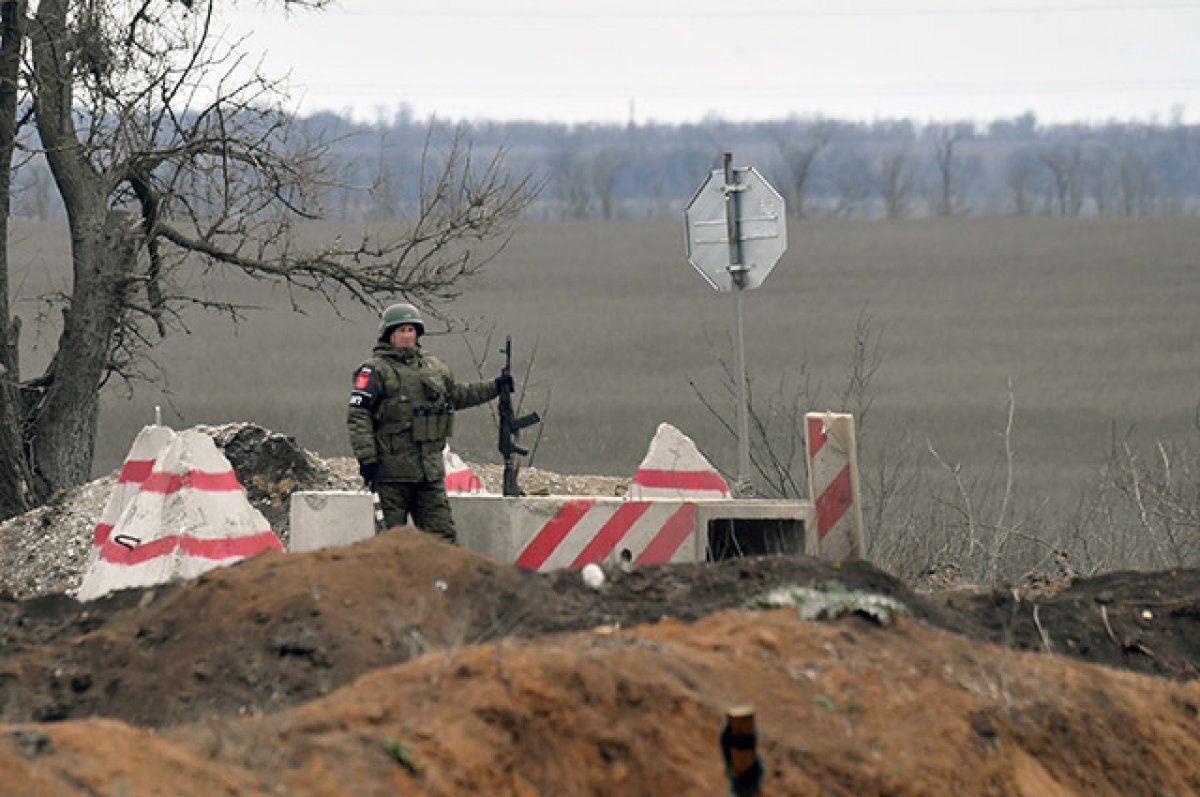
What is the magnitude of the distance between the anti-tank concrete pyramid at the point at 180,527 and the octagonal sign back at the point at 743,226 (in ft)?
13.6

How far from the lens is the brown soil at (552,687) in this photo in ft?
17.6

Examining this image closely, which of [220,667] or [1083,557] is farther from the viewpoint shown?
[1083,557]

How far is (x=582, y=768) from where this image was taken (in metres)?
5.78

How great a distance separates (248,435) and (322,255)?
1.76 meters

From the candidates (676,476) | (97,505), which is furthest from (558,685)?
(97,505)

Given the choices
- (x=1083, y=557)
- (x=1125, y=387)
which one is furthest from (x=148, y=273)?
(x=1125, y=387)

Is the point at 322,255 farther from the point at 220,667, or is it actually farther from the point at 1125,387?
the point at 1125,387

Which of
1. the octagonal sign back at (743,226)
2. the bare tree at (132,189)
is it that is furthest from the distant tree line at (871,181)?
the octagonal sign back at (743,226)

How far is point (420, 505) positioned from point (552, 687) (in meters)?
5.64

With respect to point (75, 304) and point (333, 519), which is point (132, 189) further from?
point (333, 519)

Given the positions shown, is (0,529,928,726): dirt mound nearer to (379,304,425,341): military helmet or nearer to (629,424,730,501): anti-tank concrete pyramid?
(379,304,425,341): military helmet

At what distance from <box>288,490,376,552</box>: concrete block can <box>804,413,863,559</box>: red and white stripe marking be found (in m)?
2.74

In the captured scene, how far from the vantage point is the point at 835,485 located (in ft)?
33.8

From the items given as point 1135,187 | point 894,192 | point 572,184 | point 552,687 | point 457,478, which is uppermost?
point 552,687
